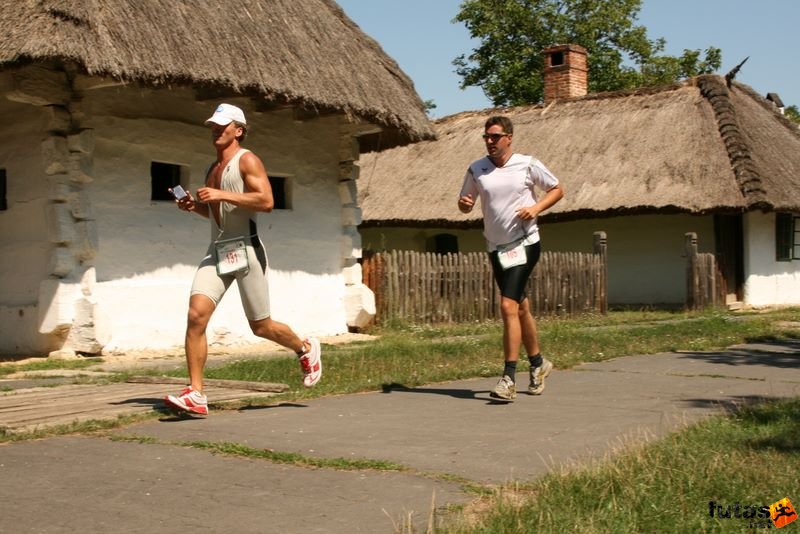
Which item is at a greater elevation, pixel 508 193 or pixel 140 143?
Answer: pixel 140 143

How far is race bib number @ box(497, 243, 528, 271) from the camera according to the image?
7.19m

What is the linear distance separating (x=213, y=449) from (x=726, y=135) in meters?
20.0

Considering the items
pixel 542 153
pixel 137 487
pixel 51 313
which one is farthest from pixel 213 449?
pixel 542 153

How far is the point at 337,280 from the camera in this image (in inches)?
588

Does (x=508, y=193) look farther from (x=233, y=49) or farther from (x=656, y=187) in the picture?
(x=656, y=187)

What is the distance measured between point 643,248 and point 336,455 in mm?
19824

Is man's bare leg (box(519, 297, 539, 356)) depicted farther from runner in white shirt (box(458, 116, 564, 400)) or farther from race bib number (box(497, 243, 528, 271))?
race bib number (box(497, 243, 528, 271))

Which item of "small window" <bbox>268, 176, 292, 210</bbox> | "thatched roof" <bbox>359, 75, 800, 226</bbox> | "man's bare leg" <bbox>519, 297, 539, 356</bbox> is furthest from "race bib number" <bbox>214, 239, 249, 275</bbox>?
"thatched roof" <bbox>359, 75, 800, 226</bbox>

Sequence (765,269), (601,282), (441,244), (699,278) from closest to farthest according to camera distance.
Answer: (601,282) → (699,278) → (765,269) → (441,244)

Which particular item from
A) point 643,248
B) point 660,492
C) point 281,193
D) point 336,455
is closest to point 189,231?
point 281,193

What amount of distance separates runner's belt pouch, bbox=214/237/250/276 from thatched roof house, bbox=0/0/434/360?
458 centimetres

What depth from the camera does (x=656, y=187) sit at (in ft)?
74.2

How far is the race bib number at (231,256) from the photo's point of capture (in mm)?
6543

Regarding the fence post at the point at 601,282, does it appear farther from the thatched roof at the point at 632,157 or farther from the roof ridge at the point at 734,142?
the roof ridge at the point at 734,142
